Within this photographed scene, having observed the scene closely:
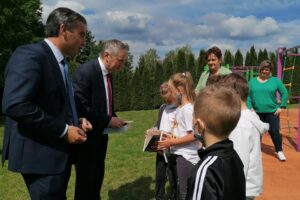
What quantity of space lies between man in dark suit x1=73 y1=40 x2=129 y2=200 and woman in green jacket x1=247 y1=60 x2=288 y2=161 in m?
3.97

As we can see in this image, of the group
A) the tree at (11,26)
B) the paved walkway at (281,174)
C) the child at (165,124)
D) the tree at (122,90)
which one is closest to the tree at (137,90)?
the tree at (122,90)

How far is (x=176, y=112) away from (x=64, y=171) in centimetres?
175

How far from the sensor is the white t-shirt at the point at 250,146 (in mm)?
2992

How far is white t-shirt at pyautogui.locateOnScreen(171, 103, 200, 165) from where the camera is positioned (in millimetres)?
4043

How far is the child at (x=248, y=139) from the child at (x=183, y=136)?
81 cm

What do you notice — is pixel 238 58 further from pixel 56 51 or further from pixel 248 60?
pixel 56 51

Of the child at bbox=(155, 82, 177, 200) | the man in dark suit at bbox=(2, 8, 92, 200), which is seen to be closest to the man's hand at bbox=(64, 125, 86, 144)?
the man in dark suit at bbox=(2, 8, 92, 200)

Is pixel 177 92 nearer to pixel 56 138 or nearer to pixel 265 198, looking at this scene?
pixel 56 138

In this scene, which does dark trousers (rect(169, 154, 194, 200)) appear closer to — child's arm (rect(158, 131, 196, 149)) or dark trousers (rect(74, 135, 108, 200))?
child's arm (rect(158, 131, 196, 149))

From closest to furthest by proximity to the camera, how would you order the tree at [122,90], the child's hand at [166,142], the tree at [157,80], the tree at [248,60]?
the child's hand at [166,142] → the tree at [122,90] → the tree at [157,80] → the tree at [248,60]

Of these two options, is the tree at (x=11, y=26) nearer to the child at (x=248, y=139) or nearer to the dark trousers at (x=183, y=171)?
the dark trousers at (x=183, y=171)

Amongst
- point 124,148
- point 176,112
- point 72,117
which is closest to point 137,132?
point 124,148

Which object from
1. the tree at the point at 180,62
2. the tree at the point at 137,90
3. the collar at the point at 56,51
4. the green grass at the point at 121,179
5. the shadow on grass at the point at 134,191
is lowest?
the tree at the point at 137,90

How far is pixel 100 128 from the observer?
4125 millimetres
